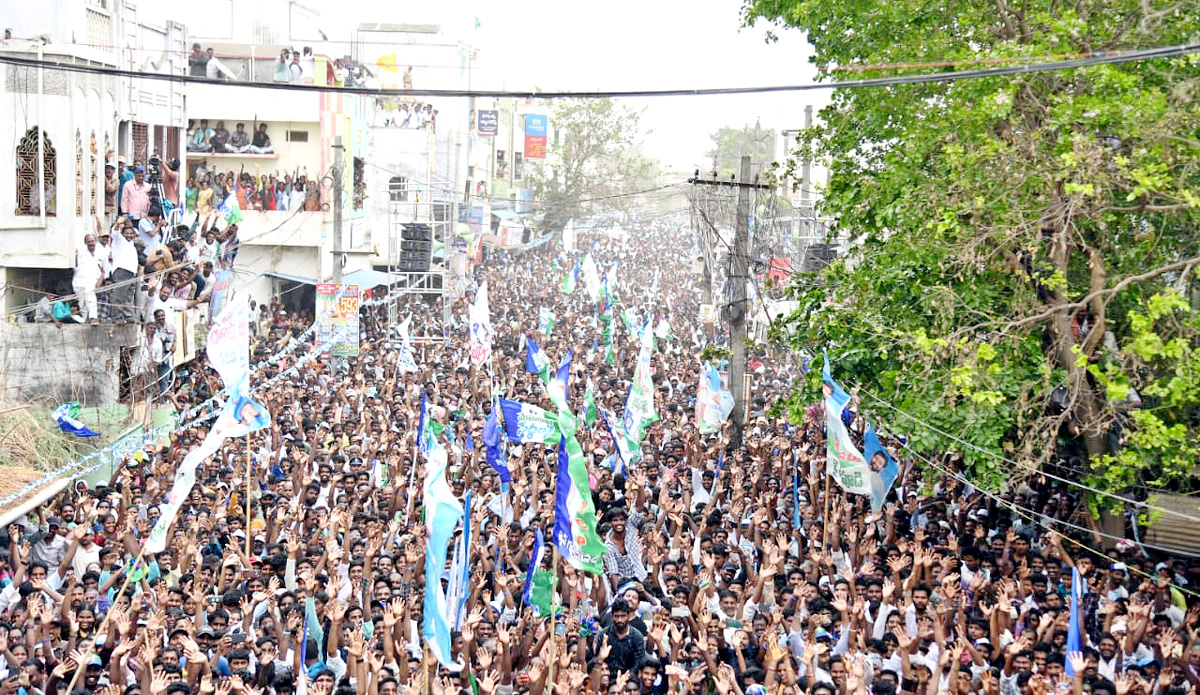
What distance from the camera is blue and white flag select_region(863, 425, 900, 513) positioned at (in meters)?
12.5

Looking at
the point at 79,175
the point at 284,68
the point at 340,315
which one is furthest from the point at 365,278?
the point at 79,175

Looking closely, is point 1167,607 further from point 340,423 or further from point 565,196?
point 565,196

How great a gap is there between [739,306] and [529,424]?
6.83 metres

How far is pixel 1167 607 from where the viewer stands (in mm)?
10594

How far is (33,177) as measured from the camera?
18672 mm

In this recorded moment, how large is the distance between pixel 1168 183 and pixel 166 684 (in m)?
7.38

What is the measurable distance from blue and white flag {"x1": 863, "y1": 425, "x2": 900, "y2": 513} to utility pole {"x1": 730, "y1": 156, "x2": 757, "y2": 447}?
5473mm

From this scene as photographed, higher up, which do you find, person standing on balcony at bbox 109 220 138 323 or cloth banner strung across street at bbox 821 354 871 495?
person standing on balcony at bbox 109 220 138 323

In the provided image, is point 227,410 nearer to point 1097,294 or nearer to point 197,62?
point 1097,294

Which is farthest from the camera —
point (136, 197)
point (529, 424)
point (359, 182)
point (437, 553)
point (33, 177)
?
point (359, 182)

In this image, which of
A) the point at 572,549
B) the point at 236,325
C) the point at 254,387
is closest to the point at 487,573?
the point at 572,549

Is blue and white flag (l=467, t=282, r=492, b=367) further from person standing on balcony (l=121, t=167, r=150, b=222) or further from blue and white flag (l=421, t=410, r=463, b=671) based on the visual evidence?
blue and white flag (l=421, t=410, r=463, b=671)

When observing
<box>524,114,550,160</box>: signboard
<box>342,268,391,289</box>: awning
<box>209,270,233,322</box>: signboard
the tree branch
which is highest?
<box>524,114,550,160</box>: signboard

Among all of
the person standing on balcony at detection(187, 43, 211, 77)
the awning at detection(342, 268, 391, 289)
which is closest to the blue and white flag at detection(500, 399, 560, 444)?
the person standing on balcony at detection(187, 43, 211, 77)
